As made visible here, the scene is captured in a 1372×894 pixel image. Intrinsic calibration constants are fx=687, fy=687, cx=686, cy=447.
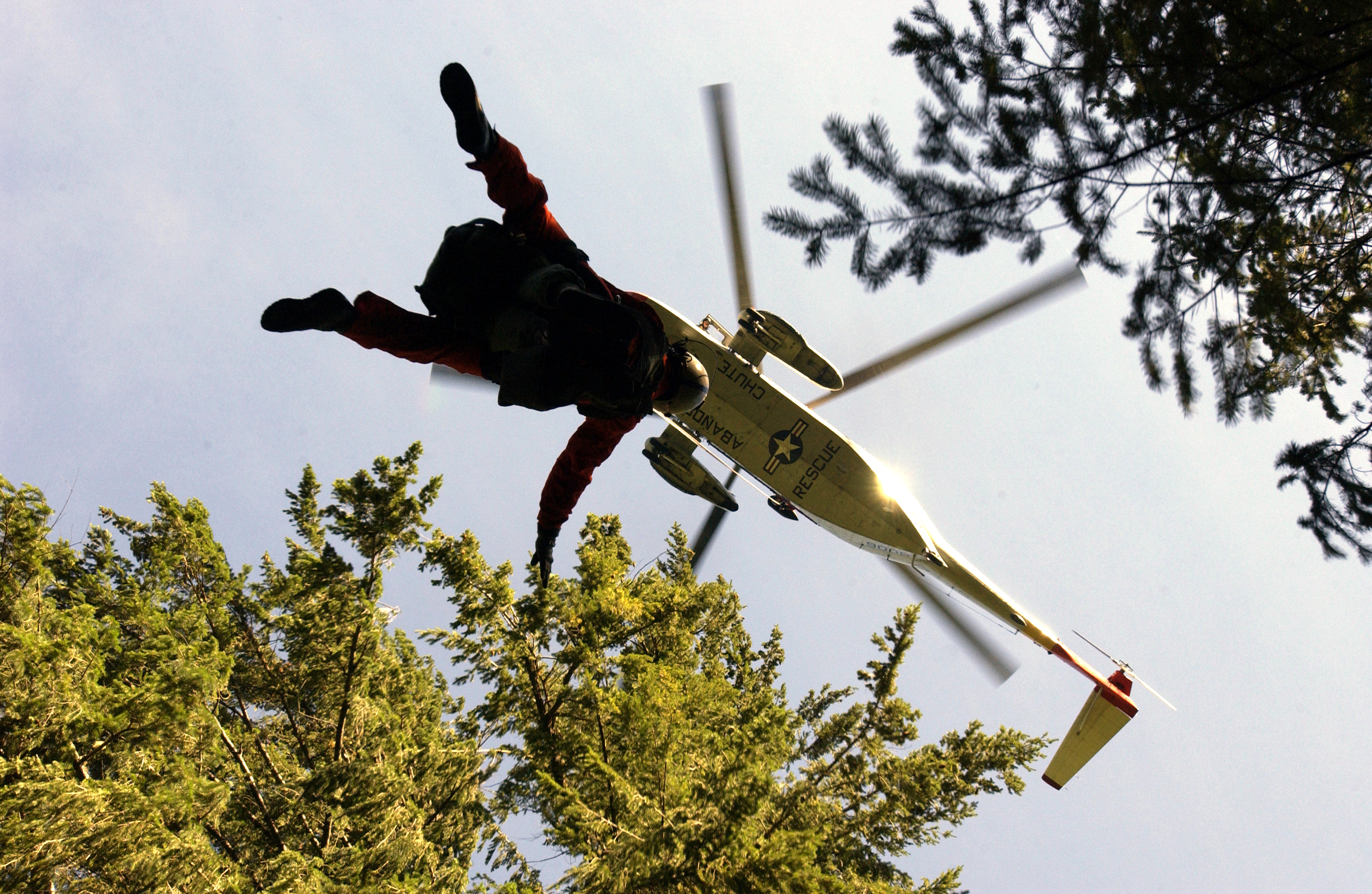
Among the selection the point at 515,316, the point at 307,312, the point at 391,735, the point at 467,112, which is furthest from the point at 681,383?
the point at 391,735

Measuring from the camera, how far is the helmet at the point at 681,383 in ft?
12.5

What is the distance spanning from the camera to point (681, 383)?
12.6 feet

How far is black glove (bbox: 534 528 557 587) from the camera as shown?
14.4 feet

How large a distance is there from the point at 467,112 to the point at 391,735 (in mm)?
7042

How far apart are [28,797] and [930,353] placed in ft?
26.3

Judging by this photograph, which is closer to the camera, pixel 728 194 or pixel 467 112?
pixel 467 112

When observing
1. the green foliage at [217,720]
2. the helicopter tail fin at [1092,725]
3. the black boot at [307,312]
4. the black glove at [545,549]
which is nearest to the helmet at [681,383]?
the black glove at [545,549]

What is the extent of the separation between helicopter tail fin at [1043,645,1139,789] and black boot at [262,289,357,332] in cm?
825

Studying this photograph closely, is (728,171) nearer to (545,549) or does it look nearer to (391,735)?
(545,549)

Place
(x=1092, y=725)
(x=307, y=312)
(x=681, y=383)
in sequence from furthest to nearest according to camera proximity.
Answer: (x=1092, y=725), (x=681, y=383), (x=307, y=312)

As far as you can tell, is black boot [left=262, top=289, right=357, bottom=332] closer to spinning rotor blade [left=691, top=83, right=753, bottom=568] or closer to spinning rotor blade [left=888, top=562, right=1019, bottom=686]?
spinning rotor blade [left=691, top=83, right=753, bottom=568]

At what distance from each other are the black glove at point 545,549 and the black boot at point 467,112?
7.38ft

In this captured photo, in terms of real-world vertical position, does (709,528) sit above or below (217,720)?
below

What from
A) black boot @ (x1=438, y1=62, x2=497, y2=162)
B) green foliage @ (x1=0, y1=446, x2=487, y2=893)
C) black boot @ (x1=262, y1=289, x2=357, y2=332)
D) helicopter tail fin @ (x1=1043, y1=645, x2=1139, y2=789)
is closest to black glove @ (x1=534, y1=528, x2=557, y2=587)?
black boot @ (x1=262, y1=289, x2=357, y2=332)
